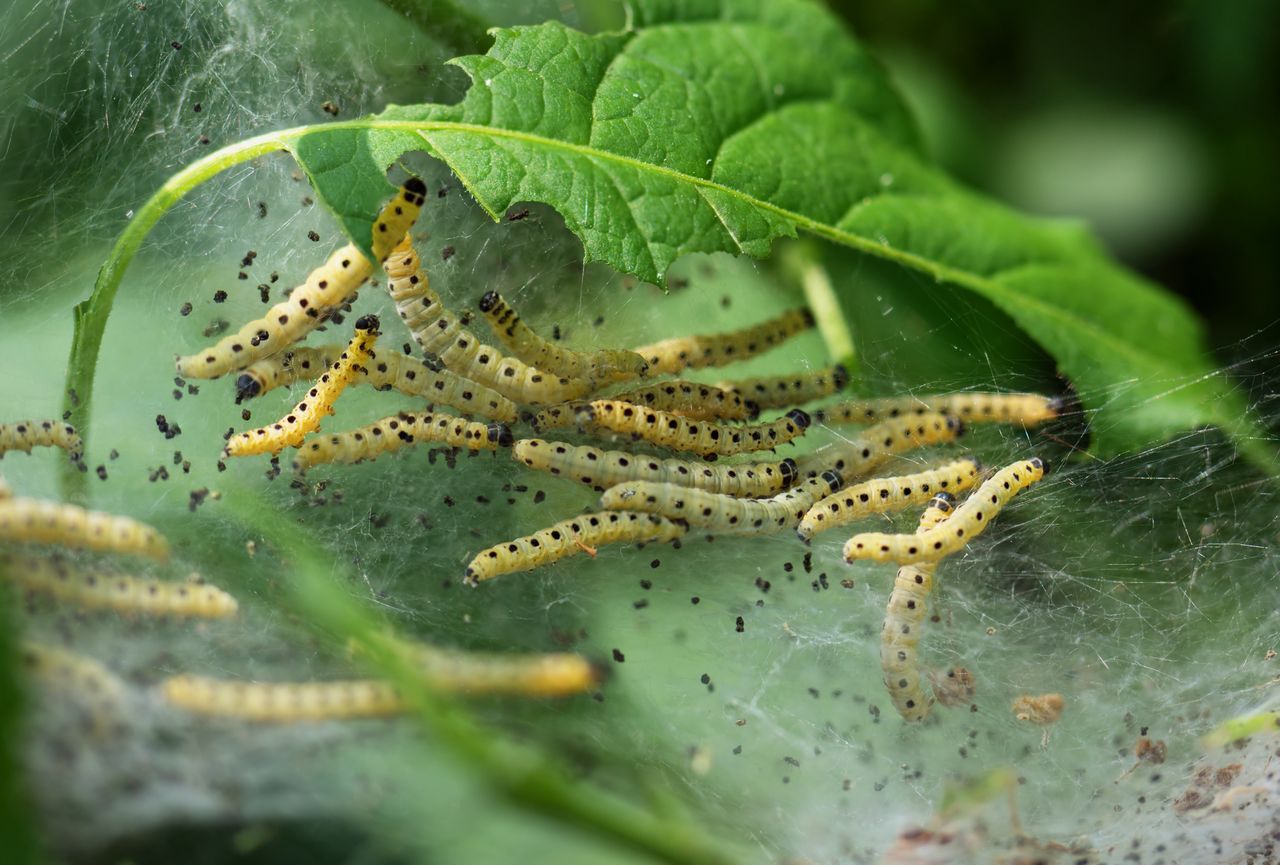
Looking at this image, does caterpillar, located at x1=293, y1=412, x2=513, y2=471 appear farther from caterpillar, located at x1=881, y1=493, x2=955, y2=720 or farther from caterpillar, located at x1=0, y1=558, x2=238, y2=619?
caterpillar, located at x1=881, y1=493, x2=955, y2=720

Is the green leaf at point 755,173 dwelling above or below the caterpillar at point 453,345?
above

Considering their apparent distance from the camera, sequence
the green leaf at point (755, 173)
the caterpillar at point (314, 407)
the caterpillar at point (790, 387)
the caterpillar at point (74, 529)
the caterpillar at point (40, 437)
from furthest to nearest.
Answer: the caterpillar at point (790, 387) → the green leaf at point (755, 173) → the caterpillar at point (314, 407) → the caterpillar at point (40, 437) → the caterpillar at point (74, 529)

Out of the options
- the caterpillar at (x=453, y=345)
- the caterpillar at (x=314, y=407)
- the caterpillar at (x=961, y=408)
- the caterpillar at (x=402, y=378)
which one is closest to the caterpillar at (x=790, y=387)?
the caterpillar at (x=961, y=408)

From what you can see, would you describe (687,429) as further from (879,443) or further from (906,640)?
(906,640)

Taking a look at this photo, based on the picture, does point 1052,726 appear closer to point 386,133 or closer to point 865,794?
point 865,794

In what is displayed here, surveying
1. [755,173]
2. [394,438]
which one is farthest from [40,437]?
[755,173]

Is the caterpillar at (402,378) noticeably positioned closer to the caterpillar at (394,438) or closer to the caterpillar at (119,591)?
the caterpillar at (394,438)
